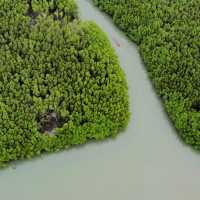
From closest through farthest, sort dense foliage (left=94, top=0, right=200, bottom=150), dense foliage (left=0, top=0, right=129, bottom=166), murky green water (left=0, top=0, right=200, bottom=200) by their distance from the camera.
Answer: murky green water (left=0, top=0, right=200, bottom=200) → dense foliage (left=0, top=0, right=129, bottom=166) → dense foliage (left=94, top=0, right=200, bottom=150)

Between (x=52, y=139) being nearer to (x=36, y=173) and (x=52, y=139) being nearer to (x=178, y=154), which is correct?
(x=36, y=173)

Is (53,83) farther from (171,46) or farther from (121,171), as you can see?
(171,46)

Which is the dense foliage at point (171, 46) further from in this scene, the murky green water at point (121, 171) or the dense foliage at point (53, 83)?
the dense foliage at point (53, 83)

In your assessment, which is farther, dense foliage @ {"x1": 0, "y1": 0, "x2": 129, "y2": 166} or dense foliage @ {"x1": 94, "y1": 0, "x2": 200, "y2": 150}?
dense foliage @ {"x1": 94, "y1": 0, "x2": 200, "y2": 150}

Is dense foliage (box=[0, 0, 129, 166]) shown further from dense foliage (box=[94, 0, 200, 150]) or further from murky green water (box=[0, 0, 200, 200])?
dense foliage (box=[94, 0, 200, 150])

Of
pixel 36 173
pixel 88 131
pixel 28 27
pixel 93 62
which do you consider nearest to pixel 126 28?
pixel 93 62

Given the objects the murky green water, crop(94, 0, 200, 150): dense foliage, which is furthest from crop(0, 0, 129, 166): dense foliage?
crop(94, 0, 200, 150): dense foliage
